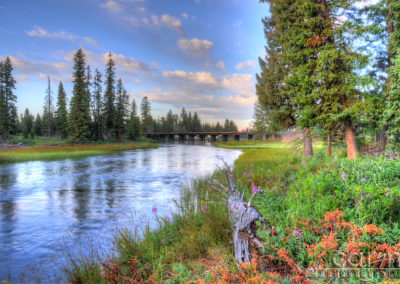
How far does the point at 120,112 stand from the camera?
58.7 metres

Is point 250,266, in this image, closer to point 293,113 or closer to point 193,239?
point 193,239

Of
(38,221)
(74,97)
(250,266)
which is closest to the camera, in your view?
(250,266)

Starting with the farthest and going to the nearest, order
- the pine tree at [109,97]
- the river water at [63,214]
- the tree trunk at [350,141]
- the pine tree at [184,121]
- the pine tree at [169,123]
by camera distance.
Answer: the pine tree at [184,121] → the pine tree at [169,123] → the pine tree at [109,97] → the tree trunk at [350,141] → the river water at [63,214]

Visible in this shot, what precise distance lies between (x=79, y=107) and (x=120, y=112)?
13.8 meters

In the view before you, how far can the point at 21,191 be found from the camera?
40.3ft

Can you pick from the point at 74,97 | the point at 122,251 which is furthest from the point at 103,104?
the point at 122,251

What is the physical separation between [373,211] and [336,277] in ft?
6.88

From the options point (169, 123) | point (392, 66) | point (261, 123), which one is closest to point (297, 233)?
point (392, 66)

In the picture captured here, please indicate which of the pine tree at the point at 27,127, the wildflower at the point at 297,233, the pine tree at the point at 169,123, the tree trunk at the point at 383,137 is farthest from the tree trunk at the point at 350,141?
the pine tree at the point at 169,123

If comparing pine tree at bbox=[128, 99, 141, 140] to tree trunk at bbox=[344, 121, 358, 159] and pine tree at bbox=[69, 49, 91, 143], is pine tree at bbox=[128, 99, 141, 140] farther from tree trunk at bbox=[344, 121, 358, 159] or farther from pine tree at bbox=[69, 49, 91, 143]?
tree trunk at bbox=[344, 121, 358, 159]

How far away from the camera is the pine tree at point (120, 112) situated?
183ft

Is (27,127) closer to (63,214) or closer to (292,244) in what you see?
(63,214)

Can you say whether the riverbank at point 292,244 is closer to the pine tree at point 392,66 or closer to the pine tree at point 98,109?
the pine tree at point 392,66

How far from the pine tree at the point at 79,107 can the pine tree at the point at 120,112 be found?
9906mm
